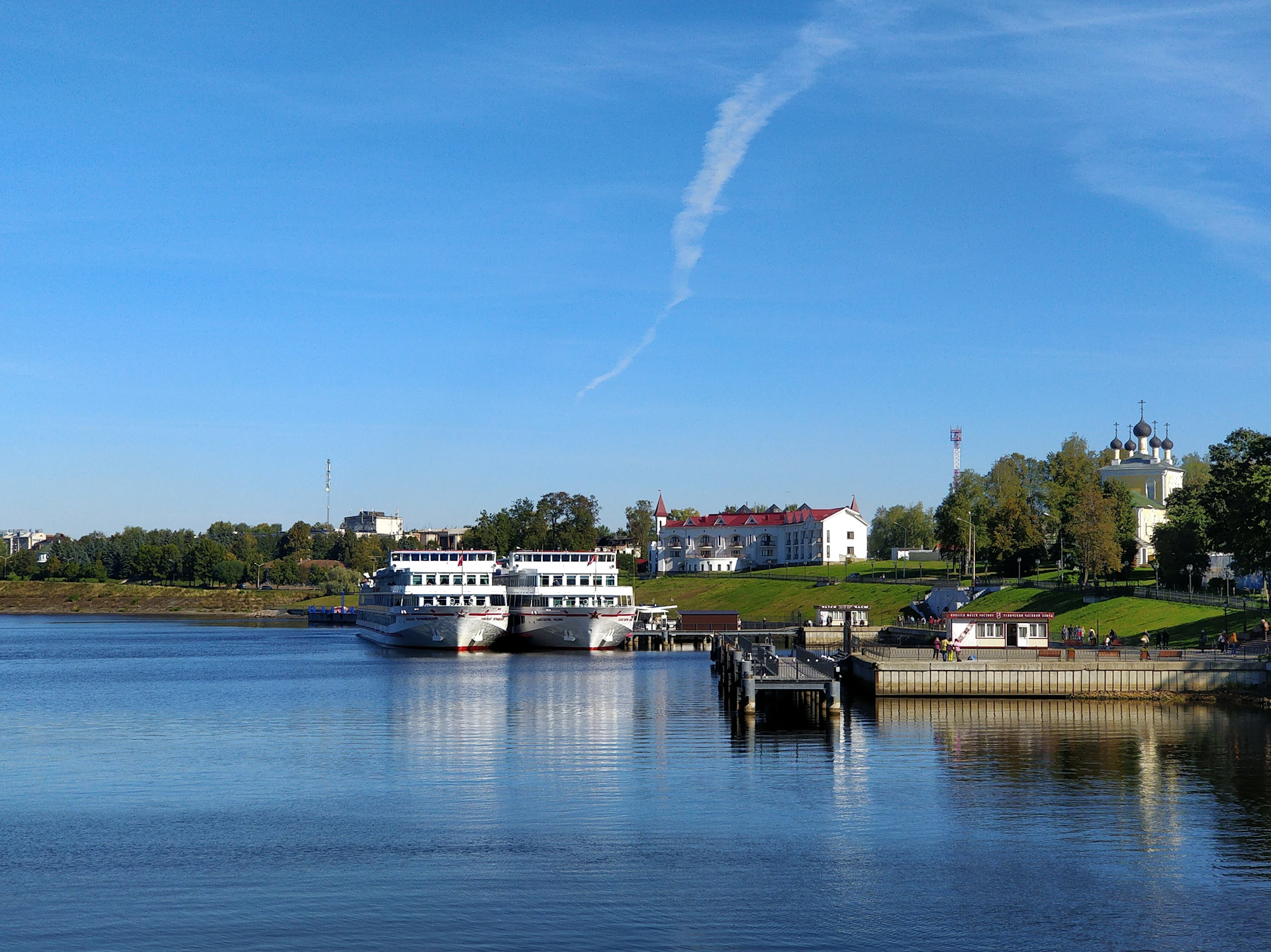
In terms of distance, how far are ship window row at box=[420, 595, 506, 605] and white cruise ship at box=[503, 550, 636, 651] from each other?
214 centimetres

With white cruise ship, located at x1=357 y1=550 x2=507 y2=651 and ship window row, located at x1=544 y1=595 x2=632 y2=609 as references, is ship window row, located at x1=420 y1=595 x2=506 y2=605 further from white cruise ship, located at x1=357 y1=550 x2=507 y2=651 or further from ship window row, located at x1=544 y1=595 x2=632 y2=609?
ship window row, located at x1=544 y1=595 x2=632 y2=609

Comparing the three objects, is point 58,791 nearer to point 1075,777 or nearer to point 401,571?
point 1075,777

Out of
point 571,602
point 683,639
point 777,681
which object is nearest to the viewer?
point 777,681

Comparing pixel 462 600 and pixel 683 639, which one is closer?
pixel 462 600

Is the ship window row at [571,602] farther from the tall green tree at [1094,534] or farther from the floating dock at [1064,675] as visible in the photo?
the floating dock at [1064,675]

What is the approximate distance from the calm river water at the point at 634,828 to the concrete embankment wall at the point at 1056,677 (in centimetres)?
191

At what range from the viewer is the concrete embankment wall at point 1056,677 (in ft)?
220

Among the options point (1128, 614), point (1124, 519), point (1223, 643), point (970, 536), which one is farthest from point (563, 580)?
point (1124, 519)

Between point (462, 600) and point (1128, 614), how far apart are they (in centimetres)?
5644

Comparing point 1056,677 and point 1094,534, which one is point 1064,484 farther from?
point 1056,677

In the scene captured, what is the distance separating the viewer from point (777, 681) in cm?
6556

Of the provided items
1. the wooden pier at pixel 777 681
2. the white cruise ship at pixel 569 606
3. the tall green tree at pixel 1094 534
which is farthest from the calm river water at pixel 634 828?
the tall green tree at pixel 1094 534

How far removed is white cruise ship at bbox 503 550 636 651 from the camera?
4577 inches

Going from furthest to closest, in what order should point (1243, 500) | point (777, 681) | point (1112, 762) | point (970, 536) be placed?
point (970, 536) → point (1243, 500) → point (777, 681) → point (1112, 762)
